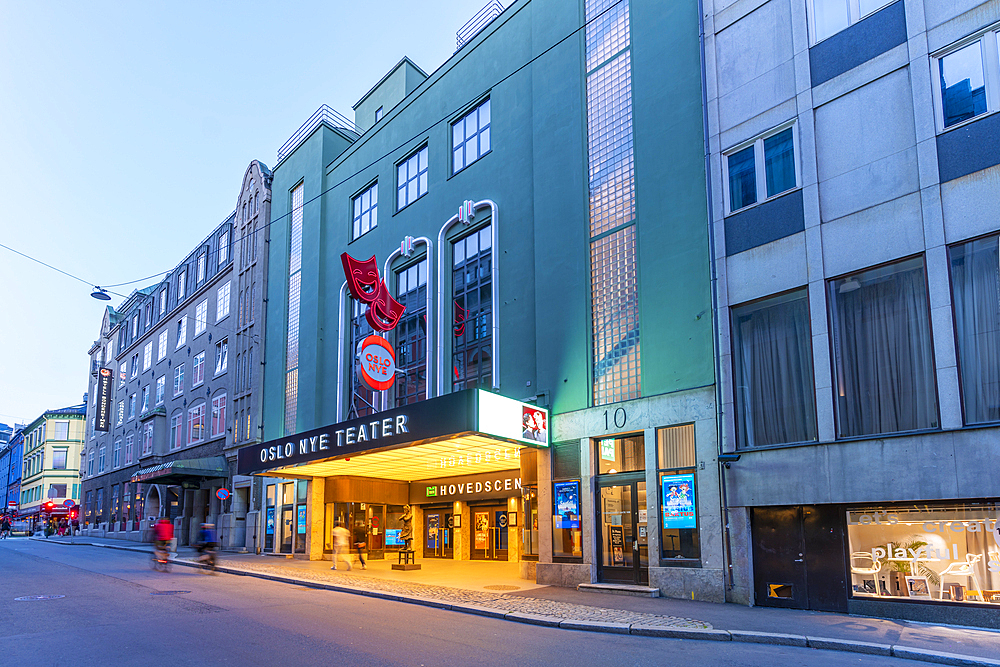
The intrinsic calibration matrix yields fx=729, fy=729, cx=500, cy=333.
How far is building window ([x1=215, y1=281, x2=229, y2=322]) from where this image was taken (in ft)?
136

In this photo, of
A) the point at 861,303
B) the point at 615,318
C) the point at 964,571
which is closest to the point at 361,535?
the point at 615,318

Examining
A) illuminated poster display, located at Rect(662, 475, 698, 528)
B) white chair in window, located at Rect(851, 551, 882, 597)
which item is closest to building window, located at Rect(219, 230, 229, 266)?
illuminated poster display, located at Rect(662, 475, 698, 528)

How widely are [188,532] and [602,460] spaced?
1296 inches

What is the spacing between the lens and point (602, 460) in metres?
18.6

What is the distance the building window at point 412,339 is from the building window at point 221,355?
17.1m

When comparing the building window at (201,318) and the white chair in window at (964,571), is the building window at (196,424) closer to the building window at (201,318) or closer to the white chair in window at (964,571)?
the building window at (201,318)

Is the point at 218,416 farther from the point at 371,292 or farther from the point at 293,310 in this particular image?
the point at 371,292

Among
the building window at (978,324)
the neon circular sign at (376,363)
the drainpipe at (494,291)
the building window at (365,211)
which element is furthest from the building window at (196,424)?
the building window at (978,324)

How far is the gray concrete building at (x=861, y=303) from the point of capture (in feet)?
41.2

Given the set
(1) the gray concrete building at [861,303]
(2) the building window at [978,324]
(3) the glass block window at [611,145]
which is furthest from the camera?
(3) the glass block window at [611,145]

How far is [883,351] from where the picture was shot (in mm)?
13820

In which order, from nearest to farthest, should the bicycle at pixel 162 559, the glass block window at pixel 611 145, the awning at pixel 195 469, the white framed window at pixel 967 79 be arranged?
1. the white framed window at pixel 967 79
2. the glass block window at pixel 611 145
3. the bicycle at pixel 162 559
4. the awning at pixel 195 469

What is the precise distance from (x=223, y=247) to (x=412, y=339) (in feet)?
72.8

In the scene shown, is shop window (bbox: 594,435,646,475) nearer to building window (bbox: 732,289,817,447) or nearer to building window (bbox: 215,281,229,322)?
building window (bbox: 732,289,817,447)
